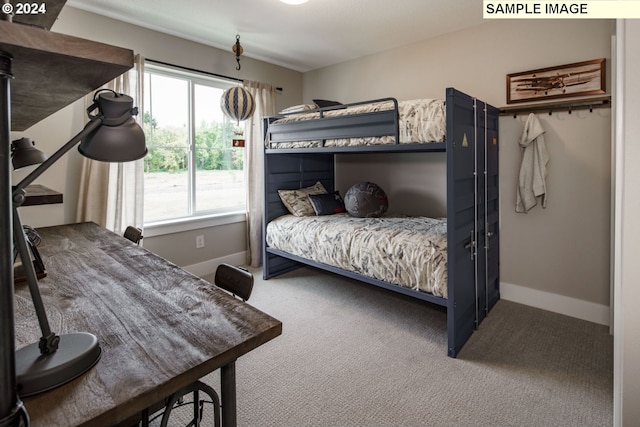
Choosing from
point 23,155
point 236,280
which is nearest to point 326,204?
point 236,280

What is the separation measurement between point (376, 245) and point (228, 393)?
1.92m

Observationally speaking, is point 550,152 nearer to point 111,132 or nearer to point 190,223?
point 111,132

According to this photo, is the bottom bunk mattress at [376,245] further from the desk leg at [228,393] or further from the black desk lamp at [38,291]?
the black desk lamp at [38,291]

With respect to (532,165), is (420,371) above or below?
below

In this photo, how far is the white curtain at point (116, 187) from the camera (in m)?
2.93

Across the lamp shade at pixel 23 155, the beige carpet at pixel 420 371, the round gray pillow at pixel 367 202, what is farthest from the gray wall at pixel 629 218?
the round gray pillow at pixel 367 202

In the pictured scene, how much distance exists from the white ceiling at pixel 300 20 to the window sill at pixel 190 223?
182 centimetres

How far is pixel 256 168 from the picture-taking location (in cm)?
412

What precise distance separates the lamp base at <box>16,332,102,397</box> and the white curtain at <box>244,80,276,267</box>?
329cm

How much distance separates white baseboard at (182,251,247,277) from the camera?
376 cm

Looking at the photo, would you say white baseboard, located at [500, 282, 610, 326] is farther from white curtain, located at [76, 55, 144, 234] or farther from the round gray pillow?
white curtain, located at [76, 55, 144, 234]

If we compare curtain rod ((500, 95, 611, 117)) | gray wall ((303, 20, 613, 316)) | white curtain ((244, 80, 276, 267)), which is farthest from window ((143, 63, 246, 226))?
curtain rod ((500, 95, 611, 117))

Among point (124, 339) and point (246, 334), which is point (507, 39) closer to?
point (246, 334)

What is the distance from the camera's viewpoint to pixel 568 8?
7.21ft
